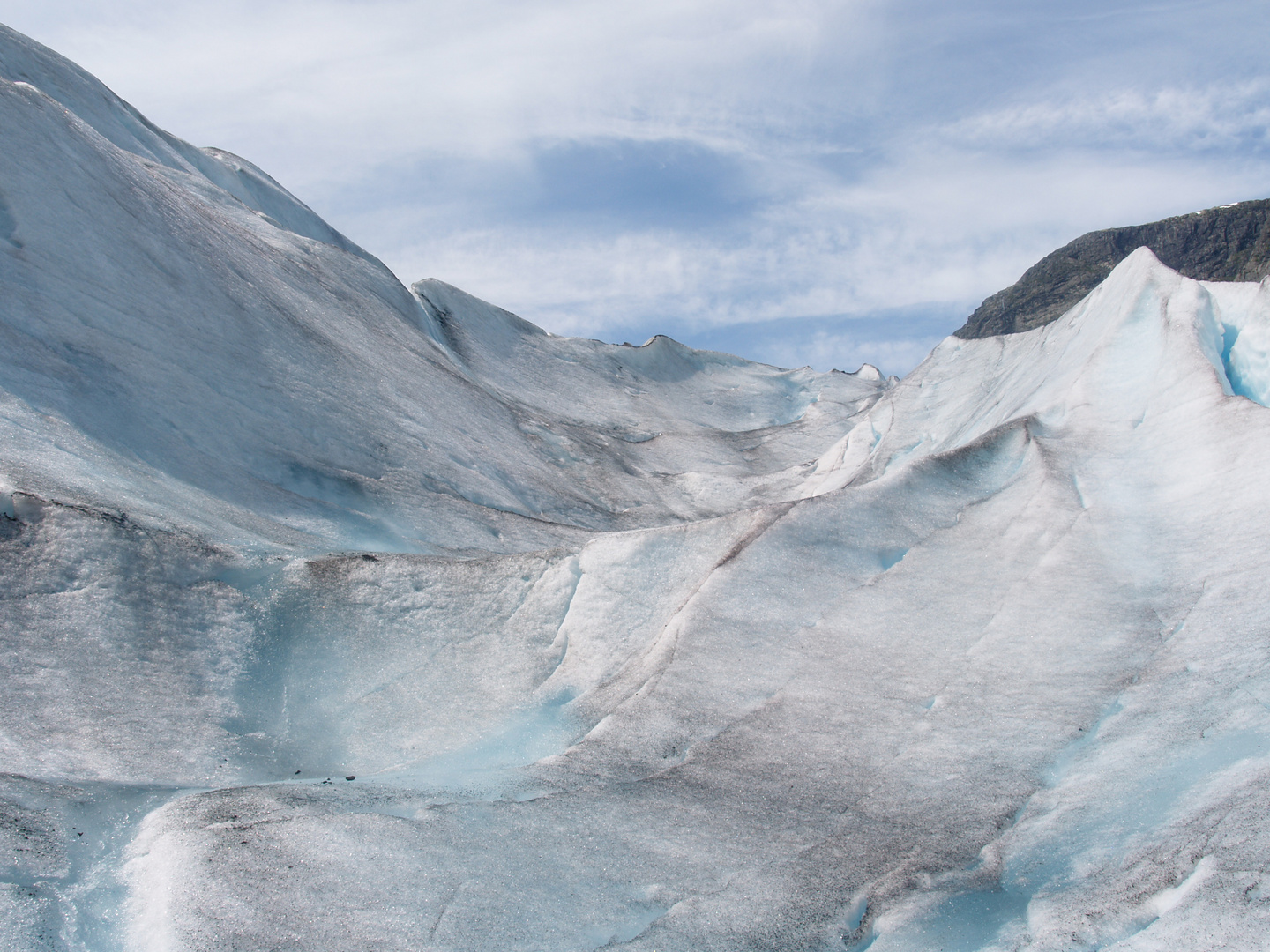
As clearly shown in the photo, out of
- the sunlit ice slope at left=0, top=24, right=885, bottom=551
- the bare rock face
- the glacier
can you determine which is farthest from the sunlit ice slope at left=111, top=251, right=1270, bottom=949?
the bare rock face

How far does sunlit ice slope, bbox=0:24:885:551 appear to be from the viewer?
9008 millimetres

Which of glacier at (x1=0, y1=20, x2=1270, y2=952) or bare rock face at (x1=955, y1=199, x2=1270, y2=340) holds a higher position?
bare rock face at (x1=955, y1=199, x2=1270, y2=340)

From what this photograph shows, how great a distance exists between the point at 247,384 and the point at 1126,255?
56.9 meters

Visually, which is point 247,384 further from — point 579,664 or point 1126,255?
point 1126,255

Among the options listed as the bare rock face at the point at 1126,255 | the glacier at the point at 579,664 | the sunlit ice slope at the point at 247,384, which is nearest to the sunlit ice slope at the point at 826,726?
the glacier at the point at 579,664

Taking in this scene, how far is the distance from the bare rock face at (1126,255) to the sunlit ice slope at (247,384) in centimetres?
4395

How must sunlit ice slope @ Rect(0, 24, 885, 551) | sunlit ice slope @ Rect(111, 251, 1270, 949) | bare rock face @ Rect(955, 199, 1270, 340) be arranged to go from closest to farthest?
sunlit ice slope @ Rect(111, 251, 1270, 949) < sunlit ice slope @ Rect(0, 24, 885, 551) < bare rock face @ Rect(955, 199, 1270, 340)

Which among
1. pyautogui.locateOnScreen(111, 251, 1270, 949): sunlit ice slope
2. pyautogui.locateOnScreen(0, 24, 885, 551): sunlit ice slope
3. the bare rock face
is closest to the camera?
pyautogui.locateOnScreen(111, 251, 1270, 949): sunlit ice slope

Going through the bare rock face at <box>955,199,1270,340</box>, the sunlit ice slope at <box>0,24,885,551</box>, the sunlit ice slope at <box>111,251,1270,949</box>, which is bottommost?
the sunlit ice slope at <box>111,251,1270,949</box>

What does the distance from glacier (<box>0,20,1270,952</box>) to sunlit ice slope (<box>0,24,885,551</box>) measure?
74 mm

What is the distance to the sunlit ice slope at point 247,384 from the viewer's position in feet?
29.6

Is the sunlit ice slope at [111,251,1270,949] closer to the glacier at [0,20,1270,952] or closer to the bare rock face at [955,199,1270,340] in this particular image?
the glacier at [0,20,1270,952]

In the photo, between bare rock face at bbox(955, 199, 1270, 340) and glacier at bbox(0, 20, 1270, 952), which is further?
bare rock face at bbox(955, 199, 1270, 340)

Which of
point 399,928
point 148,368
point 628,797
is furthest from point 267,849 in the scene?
point 148,368
